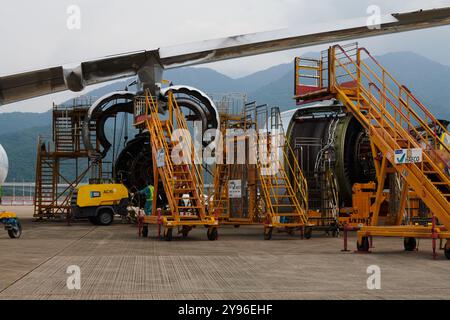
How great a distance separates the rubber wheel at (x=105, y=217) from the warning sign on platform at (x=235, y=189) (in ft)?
22.7

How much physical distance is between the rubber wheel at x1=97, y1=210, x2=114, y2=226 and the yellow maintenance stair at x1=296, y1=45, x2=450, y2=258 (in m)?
10.6

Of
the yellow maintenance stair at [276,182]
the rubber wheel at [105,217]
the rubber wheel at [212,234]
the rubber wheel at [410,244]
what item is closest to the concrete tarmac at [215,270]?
the rubber wheel at [410,244]

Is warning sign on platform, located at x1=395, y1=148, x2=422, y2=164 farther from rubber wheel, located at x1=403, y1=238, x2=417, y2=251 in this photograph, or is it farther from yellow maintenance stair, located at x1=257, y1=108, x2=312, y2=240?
yellow maintenance stair, located at x1=257, y1=108, x2=312, y2=240

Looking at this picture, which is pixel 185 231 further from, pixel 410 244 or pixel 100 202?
pixel 100 202

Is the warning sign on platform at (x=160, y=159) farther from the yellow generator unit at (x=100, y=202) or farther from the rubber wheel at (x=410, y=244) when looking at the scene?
the yellow generator unit at (x=100, y=202)

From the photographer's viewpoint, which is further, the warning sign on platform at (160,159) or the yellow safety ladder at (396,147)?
the warning sign on platform at (160,159)

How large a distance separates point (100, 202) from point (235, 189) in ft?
24.2

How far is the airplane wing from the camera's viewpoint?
80.1 feet

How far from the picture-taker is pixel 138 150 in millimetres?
26844

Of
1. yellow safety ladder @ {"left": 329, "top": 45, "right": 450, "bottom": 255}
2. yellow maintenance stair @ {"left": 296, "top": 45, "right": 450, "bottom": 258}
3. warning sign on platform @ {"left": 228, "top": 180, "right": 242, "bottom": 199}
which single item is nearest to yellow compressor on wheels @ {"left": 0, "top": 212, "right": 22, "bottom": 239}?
warning sign on platform @ {"left": 228, "top": 180, "right": 242, "bottom": 199}

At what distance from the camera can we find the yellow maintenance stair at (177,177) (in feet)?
55.4

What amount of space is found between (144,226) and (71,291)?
10.3 m
